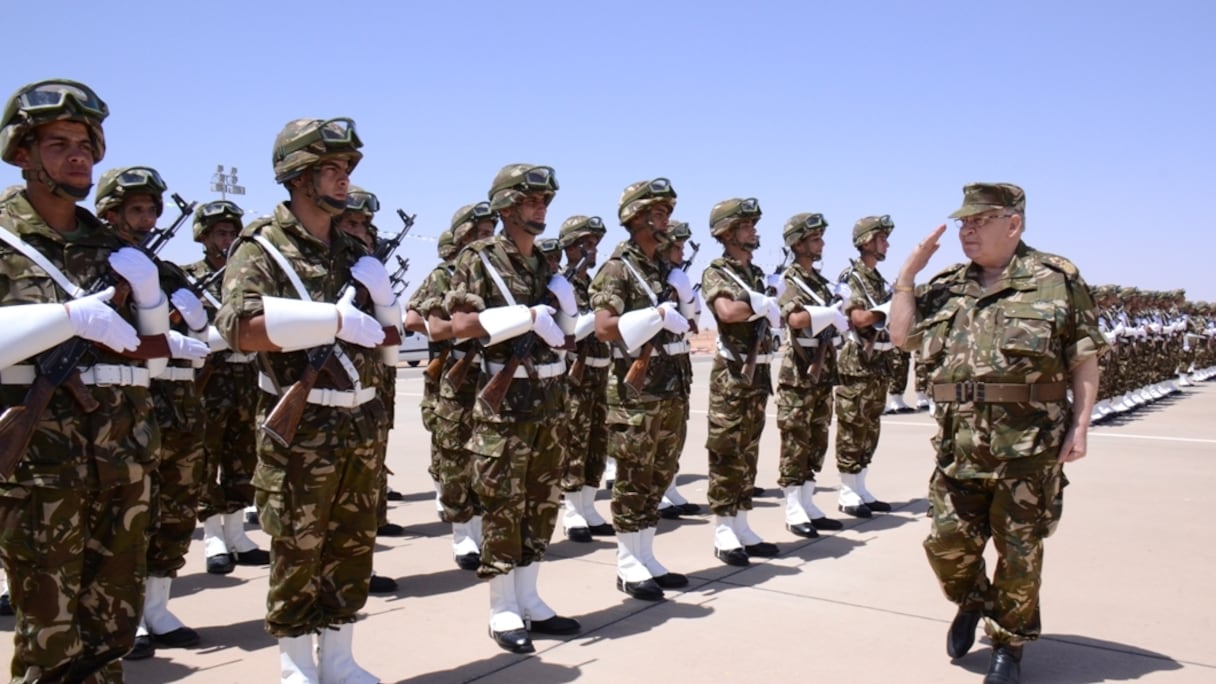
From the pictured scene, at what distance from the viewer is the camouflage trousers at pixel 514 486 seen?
16.8ft

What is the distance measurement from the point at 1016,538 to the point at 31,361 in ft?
13.7

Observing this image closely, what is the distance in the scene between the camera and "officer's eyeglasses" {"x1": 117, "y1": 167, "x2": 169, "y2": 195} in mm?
5406

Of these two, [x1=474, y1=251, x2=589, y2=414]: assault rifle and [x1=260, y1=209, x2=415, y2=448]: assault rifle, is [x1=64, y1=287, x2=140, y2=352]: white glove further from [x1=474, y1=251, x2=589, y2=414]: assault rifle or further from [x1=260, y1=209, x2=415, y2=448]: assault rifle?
[x1=474, y1=251, x2=589, y2=414]: assault rifle

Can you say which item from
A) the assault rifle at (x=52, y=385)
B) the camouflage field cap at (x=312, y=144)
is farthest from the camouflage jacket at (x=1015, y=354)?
the assault rifle at (x=52, y=385)

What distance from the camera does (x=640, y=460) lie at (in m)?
6.18

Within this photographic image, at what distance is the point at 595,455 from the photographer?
8734 millimetres

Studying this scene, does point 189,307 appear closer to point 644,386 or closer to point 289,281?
point 289,281

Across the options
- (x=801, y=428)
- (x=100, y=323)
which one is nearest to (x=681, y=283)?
(x=801, y=428)

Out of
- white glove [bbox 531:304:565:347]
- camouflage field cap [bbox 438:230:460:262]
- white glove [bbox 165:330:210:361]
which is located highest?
camouflage field cap [bbox 438:230:460:262]

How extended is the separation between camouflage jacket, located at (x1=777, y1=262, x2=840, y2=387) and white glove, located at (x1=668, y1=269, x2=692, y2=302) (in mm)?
1548

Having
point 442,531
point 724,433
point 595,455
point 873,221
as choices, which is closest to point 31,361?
point 724,433

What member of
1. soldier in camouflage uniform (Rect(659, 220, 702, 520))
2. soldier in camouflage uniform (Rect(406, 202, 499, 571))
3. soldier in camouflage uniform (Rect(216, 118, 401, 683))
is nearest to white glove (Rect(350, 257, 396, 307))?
soldier in camouflage uniform (Rect(216, 118, 401, 683))

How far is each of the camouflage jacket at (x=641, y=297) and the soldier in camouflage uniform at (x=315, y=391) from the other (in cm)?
192

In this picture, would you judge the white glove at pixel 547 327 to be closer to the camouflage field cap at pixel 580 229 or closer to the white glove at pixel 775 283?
the white glove at pixel 775 283
